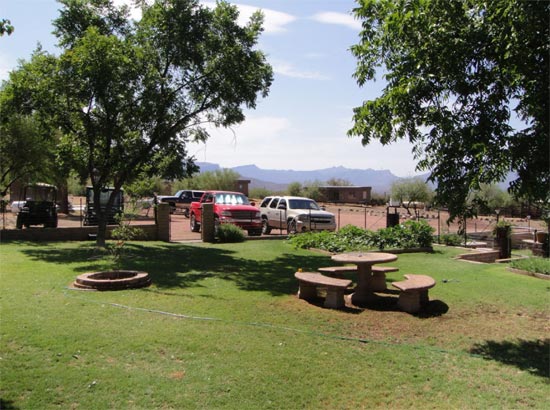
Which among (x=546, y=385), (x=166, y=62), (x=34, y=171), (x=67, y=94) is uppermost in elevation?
(x=166, y=62)

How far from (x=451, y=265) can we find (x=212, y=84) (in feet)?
28.1

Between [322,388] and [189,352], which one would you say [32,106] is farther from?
[322,388]

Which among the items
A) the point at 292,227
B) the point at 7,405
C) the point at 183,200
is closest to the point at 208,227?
the point at 292,227

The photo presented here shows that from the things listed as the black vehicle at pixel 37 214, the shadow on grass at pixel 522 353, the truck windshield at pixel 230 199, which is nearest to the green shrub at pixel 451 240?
the truck windshield at pixel 230 199

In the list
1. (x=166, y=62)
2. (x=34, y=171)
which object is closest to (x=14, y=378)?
(x=166, y=62)

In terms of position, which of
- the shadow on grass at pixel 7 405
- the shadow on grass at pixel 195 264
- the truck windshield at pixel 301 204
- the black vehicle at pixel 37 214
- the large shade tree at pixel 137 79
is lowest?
the shadow on grass at pixel 7 405

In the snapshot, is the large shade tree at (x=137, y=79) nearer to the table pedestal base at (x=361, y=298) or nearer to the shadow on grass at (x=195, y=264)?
the shadow on grass at (x=195, y=264)

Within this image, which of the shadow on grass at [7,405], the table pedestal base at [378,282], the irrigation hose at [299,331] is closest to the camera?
the shadow on grass at [7,405]

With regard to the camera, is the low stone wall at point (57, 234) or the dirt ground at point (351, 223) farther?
the dirt ground at point (351, 223)

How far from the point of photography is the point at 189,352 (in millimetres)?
5344

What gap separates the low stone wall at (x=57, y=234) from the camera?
1630 cm

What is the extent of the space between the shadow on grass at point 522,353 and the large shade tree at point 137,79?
10.2m

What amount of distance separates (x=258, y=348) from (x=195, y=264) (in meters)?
6.67

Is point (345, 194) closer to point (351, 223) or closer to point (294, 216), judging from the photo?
point (351, 223)
